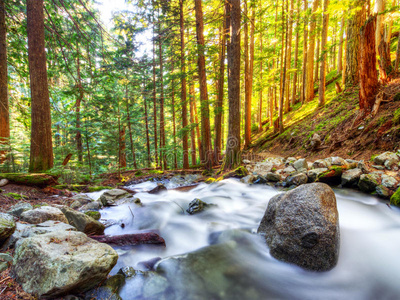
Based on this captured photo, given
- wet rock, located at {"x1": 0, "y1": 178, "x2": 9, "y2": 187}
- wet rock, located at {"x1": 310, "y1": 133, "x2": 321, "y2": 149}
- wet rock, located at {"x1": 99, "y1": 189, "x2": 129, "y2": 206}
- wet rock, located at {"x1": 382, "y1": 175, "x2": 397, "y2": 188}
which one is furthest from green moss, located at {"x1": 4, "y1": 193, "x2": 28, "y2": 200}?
wet rock, located at {"x1": 310, "y1": 133, "x2": 321, "y2": 149}

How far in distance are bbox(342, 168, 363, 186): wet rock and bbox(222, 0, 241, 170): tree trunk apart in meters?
3.73

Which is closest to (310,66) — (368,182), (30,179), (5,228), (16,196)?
(368,182)

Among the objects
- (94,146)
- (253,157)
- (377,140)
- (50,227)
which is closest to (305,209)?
(50,227)

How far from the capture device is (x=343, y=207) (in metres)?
4.89

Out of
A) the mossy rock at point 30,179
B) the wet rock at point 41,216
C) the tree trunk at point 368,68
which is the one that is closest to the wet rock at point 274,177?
the tree trunk at point 368,68

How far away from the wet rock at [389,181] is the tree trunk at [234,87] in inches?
179

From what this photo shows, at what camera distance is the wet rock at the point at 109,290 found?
86.5 inches

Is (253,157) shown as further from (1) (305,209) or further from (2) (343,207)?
(1) (305,209)

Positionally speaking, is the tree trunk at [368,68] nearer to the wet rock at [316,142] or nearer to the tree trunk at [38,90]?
the wet rock at [316,142]

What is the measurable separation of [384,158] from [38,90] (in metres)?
10.6

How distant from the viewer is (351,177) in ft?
18.2

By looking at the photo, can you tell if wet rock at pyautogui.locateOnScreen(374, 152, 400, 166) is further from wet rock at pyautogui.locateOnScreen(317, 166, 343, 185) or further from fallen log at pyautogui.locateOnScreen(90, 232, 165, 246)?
fallen log at pyautogui.locateOnScreen(90, 232, 165, 246)

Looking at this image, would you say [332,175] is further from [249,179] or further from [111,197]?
[111,197]

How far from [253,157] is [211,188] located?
620 centimetres
